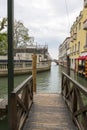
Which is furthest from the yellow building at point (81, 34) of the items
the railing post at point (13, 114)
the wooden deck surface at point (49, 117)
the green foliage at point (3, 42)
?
the railing post at point (13, 114)

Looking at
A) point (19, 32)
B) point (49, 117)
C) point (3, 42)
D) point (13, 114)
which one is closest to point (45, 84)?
point (3, 42)

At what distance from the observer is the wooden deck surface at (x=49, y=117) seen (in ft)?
14.4

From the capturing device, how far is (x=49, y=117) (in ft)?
16.4

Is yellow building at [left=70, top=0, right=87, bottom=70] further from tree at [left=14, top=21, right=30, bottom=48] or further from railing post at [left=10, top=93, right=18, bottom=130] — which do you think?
railing post at [left=10, top=93, right=18, bottom=130]

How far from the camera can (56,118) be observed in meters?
4.93

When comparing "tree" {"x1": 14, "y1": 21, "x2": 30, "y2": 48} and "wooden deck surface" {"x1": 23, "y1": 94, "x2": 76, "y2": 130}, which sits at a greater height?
"tree" {"x1": 14, "y1": 21, "x2": 30, "y2": 48}

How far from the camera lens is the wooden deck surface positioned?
173 inches

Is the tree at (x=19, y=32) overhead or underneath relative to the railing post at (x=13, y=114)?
overhead

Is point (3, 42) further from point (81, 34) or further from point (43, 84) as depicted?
point (81, 34)

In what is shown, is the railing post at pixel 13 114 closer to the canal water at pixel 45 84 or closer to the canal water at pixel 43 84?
the canal water at pixel 43 84

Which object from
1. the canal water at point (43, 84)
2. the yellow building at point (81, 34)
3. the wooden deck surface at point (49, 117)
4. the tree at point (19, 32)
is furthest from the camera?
the tree at point (19, 32)

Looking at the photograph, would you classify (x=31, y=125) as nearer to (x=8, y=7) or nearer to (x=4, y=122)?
(x=4, y=122)

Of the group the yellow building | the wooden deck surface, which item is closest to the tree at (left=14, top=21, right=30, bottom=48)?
the yellow building

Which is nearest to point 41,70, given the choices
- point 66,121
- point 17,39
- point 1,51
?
point 17,39
